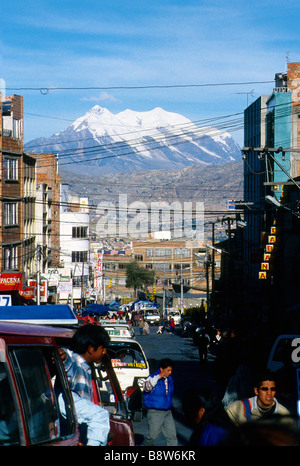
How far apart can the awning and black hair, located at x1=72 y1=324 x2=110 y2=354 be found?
0.14 metres

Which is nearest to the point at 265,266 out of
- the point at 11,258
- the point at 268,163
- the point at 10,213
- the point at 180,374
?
the point at 268,163

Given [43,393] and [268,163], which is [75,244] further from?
[43,393]

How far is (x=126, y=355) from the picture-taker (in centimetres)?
1616

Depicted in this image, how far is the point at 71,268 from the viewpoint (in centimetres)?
7781

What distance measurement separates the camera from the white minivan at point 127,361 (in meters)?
15.5

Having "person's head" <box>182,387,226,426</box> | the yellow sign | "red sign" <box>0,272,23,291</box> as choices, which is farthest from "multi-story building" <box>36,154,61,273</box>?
"person's head" <box>182,387,226,426</box>

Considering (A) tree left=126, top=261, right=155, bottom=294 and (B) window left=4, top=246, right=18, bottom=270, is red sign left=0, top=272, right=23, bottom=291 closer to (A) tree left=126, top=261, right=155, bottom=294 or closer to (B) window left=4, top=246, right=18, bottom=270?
(B) window left=4, top=246, right=18, bottom=270

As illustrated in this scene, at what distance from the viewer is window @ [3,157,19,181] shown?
44.7 metres

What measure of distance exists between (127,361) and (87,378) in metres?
9.82

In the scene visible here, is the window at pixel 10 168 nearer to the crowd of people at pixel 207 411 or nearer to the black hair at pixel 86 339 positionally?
the crowd of people at pixel 207 411

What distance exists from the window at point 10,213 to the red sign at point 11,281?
28.1 feet
